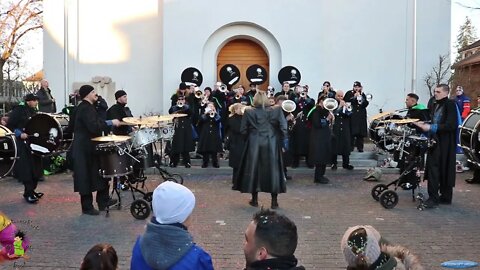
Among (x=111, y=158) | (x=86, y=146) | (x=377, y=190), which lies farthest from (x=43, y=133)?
(x=377, y=190)

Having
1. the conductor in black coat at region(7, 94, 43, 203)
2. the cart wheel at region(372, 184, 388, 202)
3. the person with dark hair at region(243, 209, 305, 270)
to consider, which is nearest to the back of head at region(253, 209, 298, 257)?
the person with dark hair at region(243, 209, 305, 270)

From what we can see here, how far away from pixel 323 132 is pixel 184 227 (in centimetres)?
900

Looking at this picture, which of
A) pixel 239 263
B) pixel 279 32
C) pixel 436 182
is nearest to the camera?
pixel 239 263

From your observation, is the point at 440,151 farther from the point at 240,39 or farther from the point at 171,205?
the point at 240,39

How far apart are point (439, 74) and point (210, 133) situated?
9.75 m

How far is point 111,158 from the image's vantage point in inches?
333

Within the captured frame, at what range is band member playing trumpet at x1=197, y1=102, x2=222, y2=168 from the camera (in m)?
13.6

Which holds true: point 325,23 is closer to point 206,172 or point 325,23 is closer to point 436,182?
point 206,172

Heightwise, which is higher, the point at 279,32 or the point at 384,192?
the point at 279,32

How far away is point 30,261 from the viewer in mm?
6379

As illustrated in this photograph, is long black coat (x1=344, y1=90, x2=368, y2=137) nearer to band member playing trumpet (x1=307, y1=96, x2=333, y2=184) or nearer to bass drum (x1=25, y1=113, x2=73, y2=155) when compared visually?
band member playing trumpet (x1=307, y1=96, x2=333, y2=184)

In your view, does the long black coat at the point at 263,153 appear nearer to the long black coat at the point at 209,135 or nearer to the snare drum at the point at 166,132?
the snare drum at the point at 166,132

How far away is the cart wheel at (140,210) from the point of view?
858 cm

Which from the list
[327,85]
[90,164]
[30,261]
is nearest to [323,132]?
[327,85]
